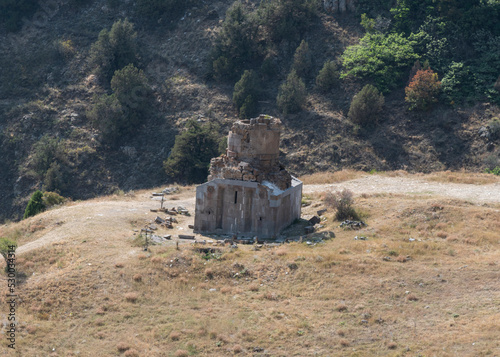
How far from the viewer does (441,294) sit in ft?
55.5

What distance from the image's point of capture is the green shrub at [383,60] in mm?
39250

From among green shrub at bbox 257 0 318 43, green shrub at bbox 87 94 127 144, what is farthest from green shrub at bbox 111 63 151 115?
green shrub at bbox 257 0 318 43

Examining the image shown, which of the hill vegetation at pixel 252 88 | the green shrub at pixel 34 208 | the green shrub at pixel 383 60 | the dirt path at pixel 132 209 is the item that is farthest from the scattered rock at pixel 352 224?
the green shrub at pixel 383 60

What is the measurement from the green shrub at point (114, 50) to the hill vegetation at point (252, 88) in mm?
105

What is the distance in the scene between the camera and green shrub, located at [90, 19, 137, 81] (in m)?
45.8

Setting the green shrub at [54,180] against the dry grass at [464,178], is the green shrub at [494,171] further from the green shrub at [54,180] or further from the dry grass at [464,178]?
the green shrub at [54,180]

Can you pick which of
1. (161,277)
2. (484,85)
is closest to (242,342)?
(161,277)

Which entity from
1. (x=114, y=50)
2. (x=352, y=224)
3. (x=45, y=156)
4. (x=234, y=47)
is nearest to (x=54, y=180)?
(x=45, y=156)

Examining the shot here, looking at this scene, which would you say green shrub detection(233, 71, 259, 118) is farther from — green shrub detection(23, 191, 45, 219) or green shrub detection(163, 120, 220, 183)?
green shrub detection(23, 191, 45, 219)

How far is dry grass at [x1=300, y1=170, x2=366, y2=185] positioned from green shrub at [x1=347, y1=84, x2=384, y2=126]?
15.9 feet

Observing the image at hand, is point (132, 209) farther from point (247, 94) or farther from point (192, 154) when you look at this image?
point (247, 94)

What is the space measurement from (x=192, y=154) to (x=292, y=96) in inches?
317

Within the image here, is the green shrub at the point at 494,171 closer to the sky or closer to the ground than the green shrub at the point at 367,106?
closer to the ground

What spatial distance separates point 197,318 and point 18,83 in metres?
36.7
